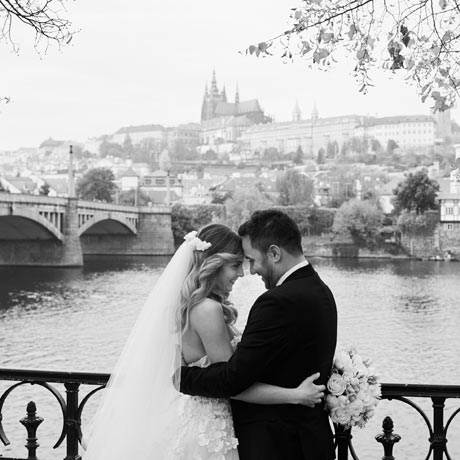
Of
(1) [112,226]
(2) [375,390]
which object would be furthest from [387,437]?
(1) [112,226]

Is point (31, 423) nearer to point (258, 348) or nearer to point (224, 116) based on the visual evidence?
point (258, 348)

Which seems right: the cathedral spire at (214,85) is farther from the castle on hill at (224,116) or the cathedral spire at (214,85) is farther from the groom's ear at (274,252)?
the groom's ear at (274,252)

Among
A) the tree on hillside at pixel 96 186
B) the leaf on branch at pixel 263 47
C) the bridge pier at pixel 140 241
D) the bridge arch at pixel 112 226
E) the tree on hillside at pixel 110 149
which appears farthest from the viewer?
the tree on hillside at pixel 110 149

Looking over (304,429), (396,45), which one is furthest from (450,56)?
(304,429)

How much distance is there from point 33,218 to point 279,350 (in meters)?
A: 35.3

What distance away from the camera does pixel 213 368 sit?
2.72 meters

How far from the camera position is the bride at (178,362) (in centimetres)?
280

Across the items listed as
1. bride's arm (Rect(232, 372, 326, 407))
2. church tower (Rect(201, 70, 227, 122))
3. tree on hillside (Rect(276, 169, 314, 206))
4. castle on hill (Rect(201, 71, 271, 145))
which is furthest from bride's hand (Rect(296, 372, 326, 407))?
church tower (Rect(201, 70, 227, 122))

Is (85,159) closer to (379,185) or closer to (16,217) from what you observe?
(379,185)

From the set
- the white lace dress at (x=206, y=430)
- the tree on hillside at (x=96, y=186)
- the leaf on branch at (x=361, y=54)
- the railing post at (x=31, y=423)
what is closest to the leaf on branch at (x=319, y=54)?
the leaf on branch at (x=361, y=54)

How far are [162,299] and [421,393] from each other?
0.98 meters

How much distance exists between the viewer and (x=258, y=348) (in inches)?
103

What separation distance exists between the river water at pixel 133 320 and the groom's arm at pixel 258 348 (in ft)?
8.94

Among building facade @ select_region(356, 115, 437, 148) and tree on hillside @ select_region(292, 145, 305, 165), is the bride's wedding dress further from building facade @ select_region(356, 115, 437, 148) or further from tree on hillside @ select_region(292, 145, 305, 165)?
building facade @ select_region(356, 115, 437, 148)
